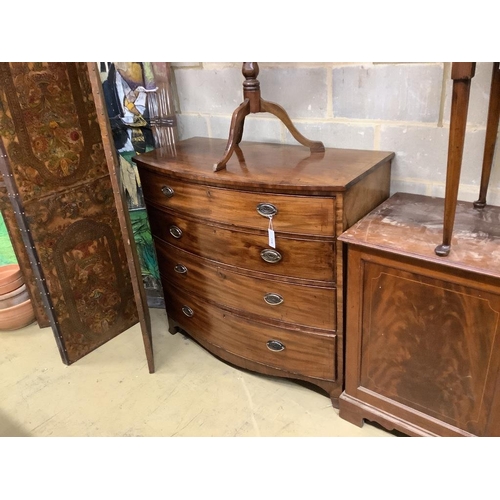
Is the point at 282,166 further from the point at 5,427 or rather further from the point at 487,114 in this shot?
the point at 5,427

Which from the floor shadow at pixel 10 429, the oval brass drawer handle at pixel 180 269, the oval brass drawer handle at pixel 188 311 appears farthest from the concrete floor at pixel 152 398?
the oval brass drawer handle at pixel 180 269

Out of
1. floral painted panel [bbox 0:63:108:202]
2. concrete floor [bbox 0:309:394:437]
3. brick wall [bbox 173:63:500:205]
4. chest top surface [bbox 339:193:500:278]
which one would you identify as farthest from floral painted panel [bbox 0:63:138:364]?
chest top surface [bbox 339:193:500:278]

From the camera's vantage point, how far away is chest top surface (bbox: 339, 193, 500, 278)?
47.1 inches

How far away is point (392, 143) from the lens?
1.67 meters

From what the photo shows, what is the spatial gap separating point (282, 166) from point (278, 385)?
0.95 metres

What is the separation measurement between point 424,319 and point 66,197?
157 cm

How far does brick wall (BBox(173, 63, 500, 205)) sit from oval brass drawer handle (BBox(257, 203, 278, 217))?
1.79 feet

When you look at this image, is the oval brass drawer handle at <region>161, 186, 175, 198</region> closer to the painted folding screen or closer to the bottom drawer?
the painted folding screen

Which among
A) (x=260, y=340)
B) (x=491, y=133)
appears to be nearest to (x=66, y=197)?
(x=260, y=340)

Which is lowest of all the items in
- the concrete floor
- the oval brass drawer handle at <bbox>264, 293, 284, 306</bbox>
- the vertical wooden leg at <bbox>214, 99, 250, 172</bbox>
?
the concrete floor

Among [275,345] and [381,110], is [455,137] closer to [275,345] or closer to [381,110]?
[381,110]

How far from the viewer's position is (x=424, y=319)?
1.31 m

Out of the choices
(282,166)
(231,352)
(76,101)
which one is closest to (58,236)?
(76,101)

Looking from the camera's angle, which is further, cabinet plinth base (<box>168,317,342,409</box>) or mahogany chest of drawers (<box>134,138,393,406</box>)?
cabinet plinth base (<box>168,317,342,409</box>)
